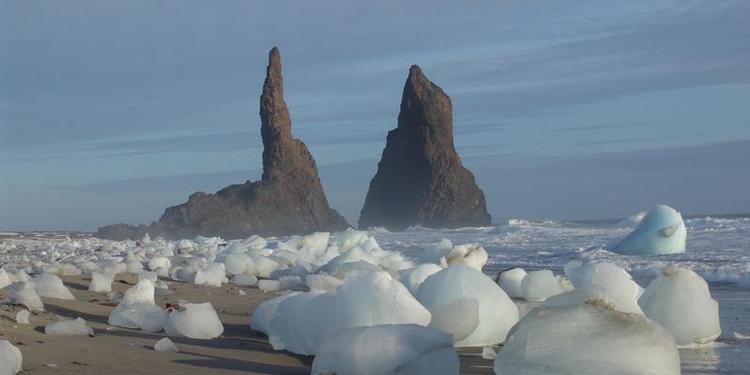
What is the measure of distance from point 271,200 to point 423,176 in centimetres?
1055

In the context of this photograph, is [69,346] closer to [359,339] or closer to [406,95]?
[359,339]

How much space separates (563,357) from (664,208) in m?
8.68

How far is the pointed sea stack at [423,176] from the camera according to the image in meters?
51.0

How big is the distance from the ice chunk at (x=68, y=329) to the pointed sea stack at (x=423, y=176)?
4687 centimetres

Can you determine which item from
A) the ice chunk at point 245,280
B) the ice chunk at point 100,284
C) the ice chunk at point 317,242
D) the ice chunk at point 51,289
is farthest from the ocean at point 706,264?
the ice chunk at point 100,284

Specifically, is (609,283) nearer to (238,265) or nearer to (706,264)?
(238,265)

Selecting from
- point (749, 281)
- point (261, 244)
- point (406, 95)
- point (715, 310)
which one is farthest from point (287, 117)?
point (715, 310)

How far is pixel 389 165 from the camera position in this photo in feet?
182

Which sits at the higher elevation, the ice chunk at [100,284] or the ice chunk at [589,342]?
the ice chunk at [589,342]

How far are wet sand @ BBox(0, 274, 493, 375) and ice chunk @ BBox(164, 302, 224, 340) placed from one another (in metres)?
0.05

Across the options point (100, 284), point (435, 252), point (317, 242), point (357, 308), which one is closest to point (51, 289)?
point (100, 284)

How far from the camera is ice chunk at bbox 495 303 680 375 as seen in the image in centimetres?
197

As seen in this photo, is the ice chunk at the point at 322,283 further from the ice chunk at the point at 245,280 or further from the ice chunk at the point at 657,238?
the ice chunk at the point at 657,238

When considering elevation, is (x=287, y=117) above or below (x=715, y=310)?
above
